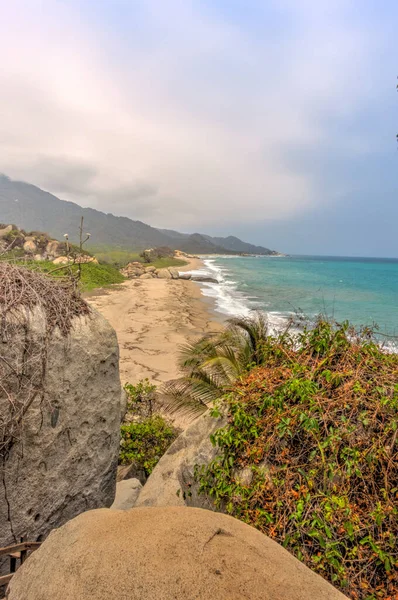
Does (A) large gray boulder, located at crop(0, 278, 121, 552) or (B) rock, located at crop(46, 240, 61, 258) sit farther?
(B) rock, located at crop(46, 240, 61, 258)

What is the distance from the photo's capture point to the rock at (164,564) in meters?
1.60

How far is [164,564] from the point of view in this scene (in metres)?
1.68

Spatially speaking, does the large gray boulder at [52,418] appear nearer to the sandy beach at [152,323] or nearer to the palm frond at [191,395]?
the palm frond at [191,395]

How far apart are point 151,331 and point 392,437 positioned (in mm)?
16094

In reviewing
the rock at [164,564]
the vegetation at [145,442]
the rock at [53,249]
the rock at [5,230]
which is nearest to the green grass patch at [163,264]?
the rock at [53,249]

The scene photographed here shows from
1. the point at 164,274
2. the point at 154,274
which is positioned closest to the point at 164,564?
the point at 164,274

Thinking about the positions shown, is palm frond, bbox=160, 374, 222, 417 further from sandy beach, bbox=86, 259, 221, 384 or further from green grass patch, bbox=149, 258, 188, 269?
green grass patch, bbox=149, 258, 188, 269

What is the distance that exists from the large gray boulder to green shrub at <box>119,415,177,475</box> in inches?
59.8

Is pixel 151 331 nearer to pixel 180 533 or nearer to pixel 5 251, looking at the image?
pixel 5 251

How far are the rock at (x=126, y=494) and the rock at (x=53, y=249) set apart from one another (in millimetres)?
38882

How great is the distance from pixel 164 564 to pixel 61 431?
2703 mm

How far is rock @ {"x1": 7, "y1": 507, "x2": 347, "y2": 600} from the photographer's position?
62.8 inches

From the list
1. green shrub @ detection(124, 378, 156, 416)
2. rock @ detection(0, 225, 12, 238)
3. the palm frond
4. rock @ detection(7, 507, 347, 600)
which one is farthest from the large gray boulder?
rock @ detection(0, 225, 12, 238)

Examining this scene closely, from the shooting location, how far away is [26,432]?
11.9 feet
